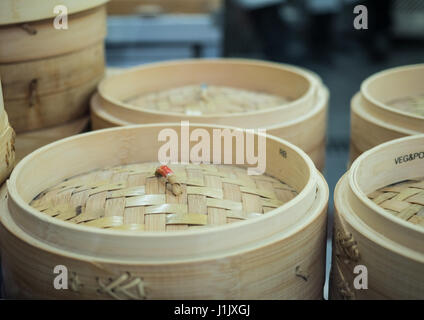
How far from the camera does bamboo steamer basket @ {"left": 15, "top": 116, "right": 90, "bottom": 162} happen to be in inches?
72.5

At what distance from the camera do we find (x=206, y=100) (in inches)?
81.7

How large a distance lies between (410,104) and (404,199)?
0.78 metres

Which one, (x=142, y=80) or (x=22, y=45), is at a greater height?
(x=22, y=45)

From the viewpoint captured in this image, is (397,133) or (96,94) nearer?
(397,133)

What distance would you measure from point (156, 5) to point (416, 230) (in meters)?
4.06

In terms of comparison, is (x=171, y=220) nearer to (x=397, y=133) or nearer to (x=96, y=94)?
(x=397, y=133)

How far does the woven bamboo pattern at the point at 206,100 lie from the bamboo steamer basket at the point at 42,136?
242mm

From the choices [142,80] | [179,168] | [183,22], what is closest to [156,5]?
[183,22]

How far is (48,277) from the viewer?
1.13m

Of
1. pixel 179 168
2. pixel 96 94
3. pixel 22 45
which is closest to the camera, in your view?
pixel 179 168

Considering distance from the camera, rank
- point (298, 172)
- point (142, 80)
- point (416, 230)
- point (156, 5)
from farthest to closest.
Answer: point (156, 5) < point (142, 80) < point (298, 172) < point (416, 230)

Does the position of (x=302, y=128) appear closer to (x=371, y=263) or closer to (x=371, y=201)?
(x=371, y=201)

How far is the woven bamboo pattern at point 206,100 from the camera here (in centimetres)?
202

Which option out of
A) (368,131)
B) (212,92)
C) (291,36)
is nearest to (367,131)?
(368,131)
